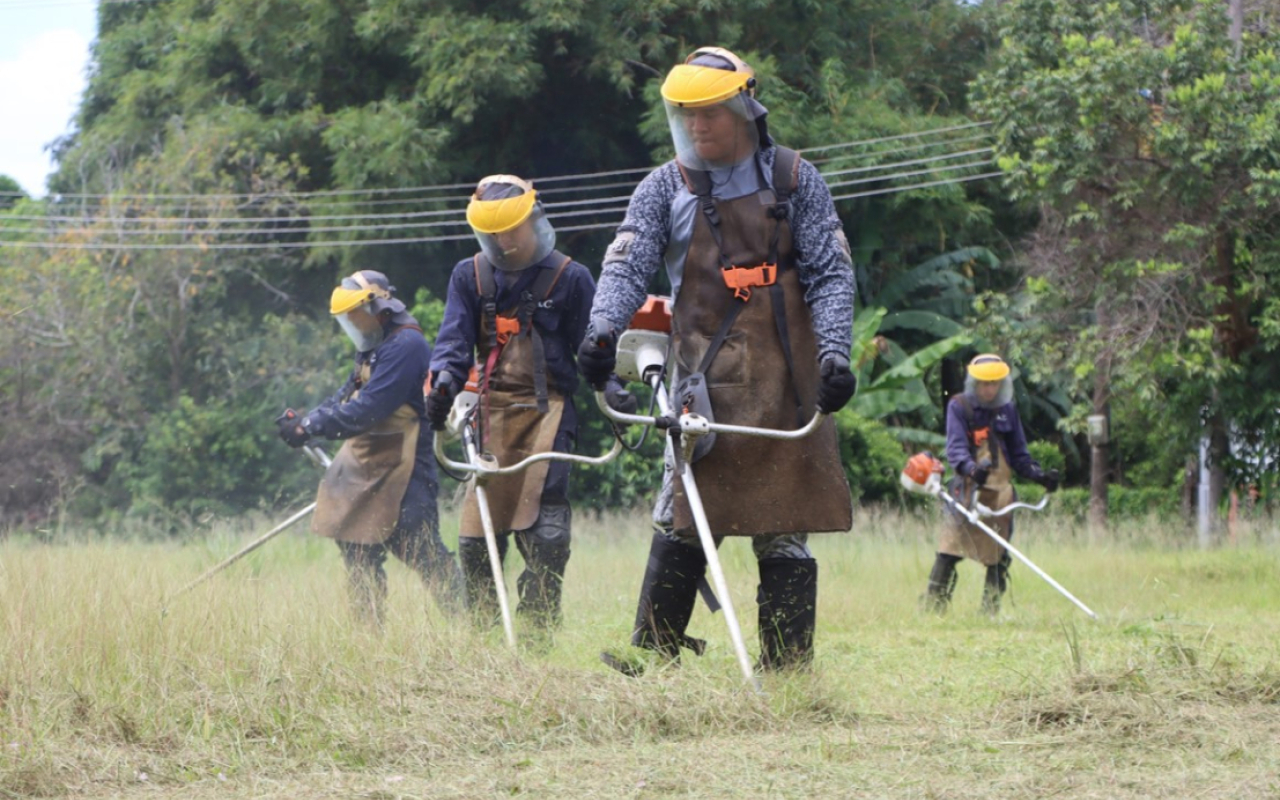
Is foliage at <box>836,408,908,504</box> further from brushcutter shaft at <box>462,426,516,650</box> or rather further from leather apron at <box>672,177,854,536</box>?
leather apron at <box>672,177,854,536</box>

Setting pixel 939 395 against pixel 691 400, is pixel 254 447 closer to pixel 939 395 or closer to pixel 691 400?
pixel 939 395

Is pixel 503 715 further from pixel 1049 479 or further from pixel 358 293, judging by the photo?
pixel 1049 479

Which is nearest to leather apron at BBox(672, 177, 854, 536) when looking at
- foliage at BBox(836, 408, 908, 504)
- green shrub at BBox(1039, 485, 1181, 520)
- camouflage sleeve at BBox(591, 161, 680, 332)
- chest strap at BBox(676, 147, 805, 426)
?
chest strap at BBox(676, 147, 805, 426)

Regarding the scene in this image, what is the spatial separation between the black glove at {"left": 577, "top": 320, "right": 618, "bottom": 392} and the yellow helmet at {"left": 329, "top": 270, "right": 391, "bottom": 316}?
277cm

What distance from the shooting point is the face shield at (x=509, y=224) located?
6.66 meters

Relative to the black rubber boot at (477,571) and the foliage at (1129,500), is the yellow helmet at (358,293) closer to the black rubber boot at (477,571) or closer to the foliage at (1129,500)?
the black rubber boot at (477,571)

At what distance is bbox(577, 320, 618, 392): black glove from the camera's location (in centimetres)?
511

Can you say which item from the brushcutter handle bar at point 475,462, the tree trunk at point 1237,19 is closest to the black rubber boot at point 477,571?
the brushcutter handle bar at point 475,462

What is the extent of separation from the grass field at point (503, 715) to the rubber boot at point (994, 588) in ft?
13.1

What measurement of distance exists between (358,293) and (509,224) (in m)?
1.30

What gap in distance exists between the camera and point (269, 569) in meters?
10.9

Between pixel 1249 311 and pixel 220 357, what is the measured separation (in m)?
13.5

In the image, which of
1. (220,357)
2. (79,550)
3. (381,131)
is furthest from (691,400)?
(220,357)

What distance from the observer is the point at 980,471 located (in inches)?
423
